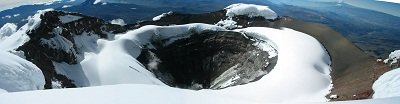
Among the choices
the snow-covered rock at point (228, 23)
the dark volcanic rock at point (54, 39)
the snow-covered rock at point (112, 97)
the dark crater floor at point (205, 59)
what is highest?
the snow-covered rock at point (112, 97)

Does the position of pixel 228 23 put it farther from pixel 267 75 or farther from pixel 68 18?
pixel 267 75

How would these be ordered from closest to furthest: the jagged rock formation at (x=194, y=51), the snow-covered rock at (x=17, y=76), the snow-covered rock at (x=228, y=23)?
1. the snow-covered rock at (x=17, y=76)
2. the jagged rock formation at (x=194, y=51)
3. the snow-covered rock at (x=228, y=23)

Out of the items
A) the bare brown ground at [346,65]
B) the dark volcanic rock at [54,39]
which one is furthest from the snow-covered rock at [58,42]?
the bare brown ground at [346,65]

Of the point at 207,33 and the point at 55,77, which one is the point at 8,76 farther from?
the point at 207,33

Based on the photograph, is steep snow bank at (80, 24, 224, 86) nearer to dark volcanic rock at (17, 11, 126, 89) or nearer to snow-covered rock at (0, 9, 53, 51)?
dark volcanic rock at (17, 11, 126, 89)

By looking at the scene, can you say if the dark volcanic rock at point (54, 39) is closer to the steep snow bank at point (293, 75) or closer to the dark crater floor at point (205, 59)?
the dark crater floor at point (205, 59)

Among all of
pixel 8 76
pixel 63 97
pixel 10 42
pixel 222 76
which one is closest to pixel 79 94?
pixel 63 97
